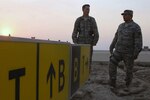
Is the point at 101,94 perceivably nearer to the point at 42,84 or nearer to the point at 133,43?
the point at 133,43

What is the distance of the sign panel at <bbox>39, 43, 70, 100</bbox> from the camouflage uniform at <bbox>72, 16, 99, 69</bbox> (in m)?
4.55

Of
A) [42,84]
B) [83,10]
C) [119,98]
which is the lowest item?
[119,98]

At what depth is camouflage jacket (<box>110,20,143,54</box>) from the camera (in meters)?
10.2

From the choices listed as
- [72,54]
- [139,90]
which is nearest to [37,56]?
[72,54]

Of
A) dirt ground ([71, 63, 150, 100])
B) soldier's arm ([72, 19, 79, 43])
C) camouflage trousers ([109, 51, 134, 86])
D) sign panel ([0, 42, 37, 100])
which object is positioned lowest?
dirt ground ([71, 63, 150, 100])

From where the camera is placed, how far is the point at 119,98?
912cm

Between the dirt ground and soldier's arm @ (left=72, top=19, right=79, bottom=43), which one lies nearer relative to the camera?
the dirt ground

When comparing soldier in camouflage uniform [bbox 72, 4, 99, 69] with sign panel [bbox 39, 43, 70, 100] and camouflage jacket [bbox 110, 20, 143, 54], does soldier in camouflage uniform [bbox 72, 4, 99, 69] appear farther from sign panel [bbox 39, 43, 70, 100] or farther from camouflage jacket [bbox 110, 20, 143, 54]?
sign panel [bbox 39, 43, 70, 100]

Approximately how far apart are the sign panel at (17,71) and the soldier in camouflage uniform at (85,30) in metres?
6.74

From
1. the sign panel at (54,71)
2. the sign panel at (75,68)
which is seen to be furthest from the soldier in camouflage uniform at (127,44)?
the sign panel at (54,71)

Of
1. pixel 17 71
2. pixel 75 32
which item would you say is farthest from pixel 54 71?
pixel 75 32

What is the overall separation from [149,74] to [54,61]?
32.2 feet

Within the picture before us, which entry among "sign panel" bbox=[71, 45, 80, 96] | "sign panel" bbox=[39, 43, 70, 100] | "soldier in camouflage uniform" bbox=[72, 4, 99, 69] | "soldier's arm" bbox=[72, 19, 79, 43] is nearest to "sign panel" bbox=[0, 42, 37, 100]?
"sign panel" bbox=[39, 43, 70, 100]

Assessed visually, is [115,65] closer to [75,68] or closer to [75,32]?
[75,32]
